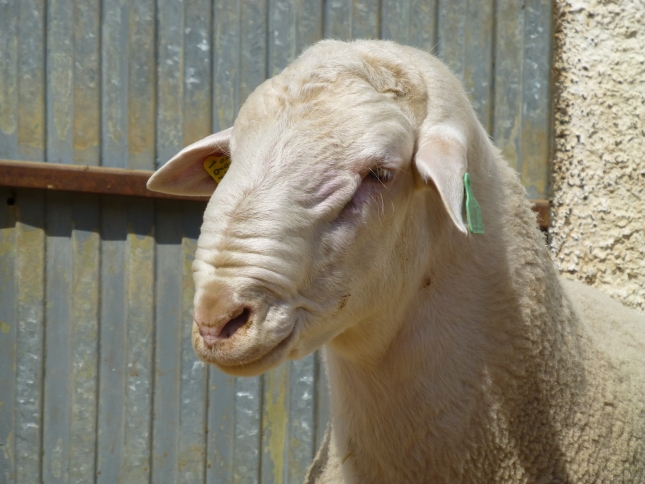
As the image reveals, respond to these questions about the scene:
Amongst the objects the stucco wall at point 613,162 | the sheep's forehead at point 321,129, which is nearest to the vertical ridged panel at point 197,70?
the sheep's forehead at point 321,129

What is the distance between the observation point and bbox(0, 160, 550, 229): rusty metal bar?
328cm

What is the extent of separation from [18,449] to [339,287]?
2.38 metres

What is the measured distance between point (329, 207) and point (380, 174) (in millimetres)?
192

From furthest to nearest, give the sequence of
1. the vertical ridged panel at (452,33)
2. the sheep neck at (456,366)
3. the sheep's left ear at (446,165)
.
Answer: the vertical ridged panel at (452,33) → the sheep neck at (456,366) → the sheep's left ear at (446,165)

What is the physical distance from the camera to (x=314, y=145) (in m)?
1.79

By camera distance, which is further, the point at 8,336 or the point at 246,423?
the point at 246,423

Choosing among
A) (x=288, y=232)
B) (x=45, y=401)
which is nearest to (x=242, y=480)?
(x=45, y=401)

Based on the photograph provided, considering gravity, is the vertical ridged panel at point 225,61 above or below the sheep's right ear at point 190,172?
above

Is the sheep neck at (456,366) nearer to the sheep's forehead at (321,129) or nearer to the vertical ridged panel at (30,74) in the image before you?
the sheep's forehead at (321,129)

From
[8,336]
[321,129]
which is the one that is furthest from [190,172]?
[8,336]

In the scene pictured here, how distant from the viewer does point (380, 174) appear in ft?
6.17

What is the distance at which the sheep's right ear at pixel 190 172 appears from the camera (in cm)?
233

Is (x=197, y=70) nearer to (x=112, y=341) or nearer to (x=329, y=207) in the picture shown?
(x=112, y=341)

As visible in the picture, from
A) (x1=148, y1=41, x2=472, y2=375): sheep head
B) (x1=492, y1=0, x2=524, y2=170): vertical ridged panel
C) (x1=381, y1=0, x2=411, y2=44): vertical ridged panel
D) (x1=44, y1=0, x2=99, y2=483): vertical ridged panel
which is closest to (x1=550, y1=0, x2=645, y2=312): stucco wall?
(x1=492, y1=0, x2=524, y2=170): vertical ridged panel
